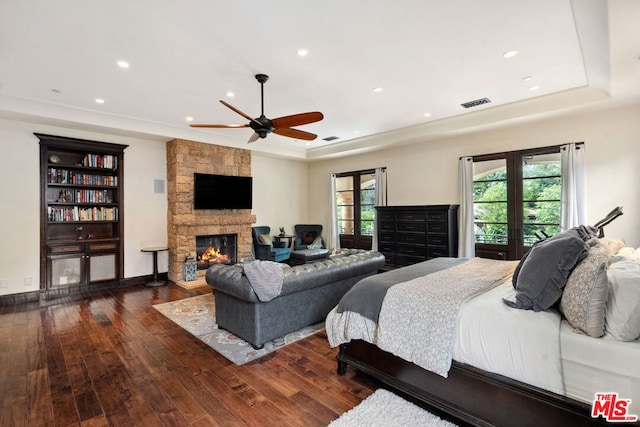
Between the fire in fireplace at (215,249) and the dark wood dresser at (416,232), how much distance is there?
11.1 ft

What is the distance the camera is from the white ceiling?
249 centimetres

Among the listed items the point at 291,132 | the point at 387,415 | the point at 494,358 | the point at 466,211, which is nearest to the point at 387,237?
the point at 466,211

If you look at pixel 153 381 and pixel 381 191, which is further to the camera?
pixel 381 191

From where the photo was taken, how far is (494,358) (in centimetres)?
180

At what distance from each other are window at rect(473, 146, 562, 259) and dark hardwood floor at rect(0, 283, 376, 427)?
12.8 feet

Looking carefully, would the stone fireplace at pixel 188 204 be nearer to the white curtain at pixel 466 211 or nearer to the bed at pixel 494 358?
the bed at pixel 494 358

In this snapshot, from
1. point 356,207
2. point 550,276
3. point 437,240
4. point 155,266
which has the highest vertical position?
point 356,207

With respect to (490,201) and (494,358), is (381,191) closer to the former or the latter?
(490,201)

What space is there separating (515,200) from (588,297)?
419cm

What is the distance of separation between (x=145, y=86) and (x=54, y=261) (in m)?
3.46

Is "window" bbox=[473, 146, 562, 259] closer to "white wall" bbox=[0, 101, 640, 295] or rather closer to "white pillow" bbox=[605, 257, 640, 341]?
"white wall" bbox=[0, 101, 640, 295]

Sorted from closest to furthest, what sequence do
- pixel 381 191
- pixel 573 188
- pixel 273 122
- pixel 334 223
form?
1. pixel 273 122
2. pixel 573 188
3. pixel 381 191
4. pixel 334 223

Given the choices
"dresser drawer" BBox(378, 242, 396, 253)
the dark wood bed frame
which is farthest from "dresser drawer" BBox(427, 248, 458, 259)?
the dark wood bed frame

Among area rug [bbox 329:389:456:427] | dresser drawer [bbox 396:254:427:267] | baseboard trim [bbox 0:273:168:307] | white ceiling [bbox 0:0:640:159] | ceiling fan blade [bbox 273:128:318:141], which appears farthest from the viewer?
dresser drawer [bbox 396:254:427:267]
